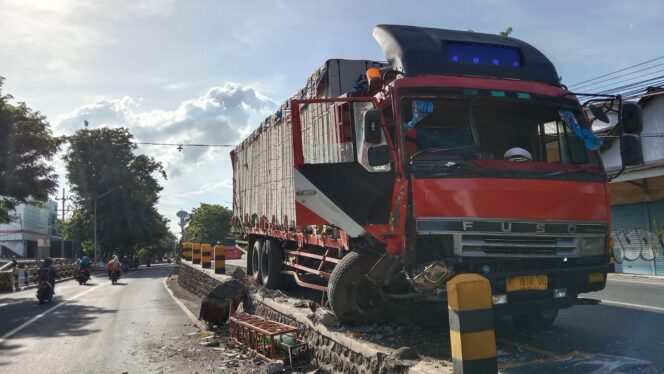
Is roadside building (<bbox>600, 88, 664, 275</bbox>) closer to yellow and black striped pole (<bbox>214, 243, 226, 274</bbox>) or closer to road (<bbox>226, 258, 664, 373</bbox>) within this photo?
road (<bbox>226, 258, 664, 373</bbox>)

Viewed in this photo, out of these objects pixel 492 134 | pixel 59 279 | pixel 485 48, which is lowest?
pixel 59 279

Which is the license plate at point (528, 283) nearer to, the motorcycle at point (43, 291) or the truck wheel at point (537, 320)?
the truck wheel at point (537, 320)

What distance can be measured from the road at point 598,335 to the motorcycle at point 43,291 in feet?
48.1

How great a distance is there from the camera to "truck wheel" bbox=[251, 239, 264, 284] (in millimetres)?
11227

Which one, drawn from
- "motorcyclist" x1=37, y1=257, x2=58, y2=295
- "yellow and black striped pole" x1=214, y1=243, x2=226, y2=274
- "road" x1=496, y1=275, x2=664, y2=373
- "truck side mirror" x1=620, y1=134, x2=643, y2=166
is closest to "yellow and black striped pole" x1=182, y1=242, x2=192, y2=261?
"motorcyclist" x1=37, y1=257, x2=58, y2=295

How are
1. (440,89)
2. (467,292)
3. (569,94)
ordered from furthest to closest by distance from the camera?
(569,94) → (440,89) → (467,292)

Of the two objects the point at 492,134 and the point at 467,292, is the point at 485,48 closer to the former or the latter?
the point at 492,134

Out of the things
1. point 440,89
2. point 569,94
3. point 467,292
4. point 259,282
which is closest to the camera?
point 467,292

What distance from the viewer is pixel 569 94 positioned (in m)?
5.73

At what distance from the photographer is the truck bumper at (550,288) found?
4.87 metres

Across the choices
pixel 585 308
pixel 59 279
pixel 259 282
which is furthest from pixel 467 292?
pixel 59 279

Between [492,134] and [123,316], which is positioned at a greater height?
[492,134]

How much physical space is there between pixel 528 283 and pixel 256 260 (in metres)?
7.82

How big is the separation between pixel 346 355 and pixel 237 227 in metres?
8.78
